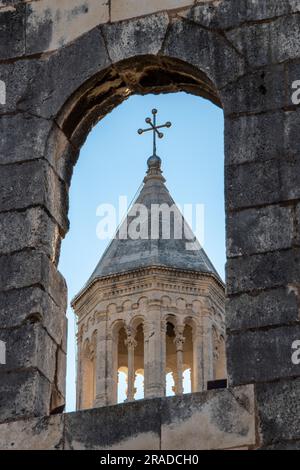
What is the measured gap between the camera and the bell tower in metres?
37.8

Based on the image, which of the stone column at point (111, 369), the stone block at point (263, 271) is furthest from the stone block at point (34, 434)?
the stone column at point (111, 369)

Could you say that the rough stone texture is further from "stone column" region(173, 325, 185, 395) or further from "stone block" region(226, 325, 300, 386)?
"stone column" region(173, 325, 185, 395)

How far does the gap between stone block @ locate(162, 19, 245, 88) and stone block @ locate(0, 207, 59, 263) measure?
4.46ft

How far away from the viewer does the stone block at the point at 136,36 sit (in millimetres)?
10836

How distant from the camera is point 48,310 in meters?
10.4

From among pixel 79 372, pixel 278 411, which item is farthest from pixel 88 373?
pixel 278 411

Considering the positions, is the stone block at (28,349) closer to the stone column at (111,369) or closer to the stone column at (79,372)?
the stone column at (111,369)

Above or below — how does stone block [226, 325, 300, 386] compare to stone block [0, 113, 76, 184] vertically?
below

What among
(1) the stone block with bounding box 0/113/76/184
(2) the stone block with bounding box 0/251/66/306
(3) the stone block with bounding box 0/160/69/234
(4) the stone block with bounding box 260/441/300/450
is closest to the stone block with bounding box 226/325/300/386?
(4) the stone block with bounding box 260/441/300/450

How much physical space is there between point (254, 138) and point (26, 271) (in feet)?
5.44

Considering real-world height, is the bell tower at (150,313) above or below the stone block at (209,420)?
above

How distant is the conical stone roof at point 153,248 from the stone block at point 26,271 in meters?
26.3

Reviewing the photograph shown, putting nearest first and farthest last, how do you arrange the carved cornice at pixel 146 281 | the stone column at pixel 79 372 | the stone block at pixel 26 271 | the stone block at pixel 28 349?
the stone block at pixel 28 349 → the stone block at pixel 26 271 → the stone column at pixel 79 372 → the carved cornice at pixel 146 281

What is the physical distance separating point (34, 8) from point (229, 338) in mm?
2958
